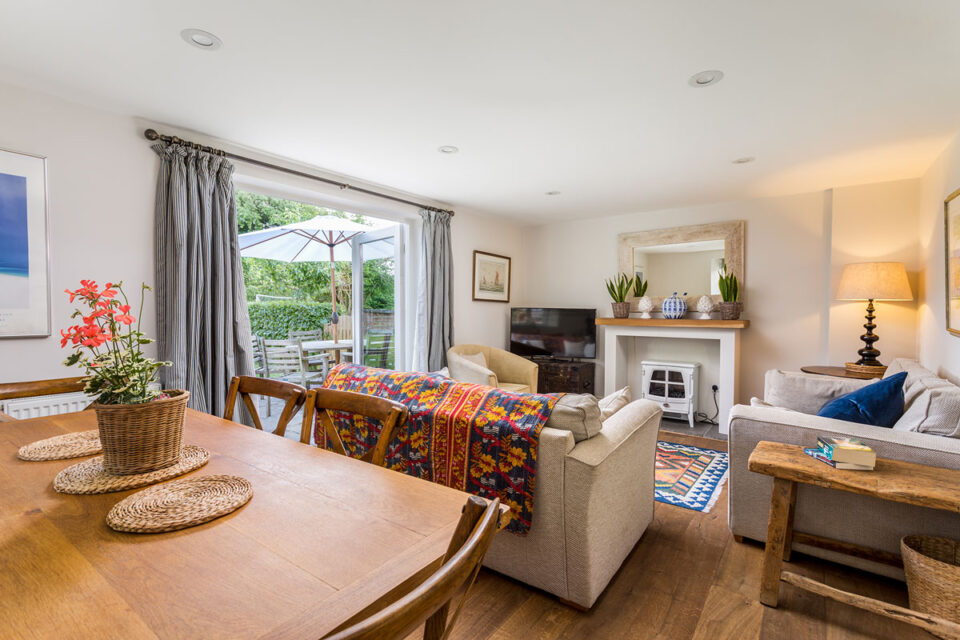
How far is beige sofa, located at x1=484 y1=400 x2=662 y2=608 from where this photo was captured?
1.66 meters

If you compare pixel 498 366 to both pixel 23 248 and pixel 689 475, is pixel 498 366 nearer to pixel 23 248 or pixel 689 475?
pixel 689 475

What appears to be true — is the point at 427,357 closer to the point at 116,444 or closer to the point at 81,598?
the point at 116,444

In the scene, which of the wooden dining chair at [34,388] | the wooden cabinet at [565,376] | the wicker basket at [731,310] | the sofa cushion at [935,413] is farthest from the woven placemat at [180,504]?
the wicker basket at [731,310]

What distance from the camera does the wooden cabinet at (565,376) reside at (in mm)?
4992

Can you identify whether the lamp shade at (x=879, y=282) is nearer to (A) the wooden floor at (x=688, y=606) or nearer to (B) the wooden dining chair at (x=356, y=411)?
(A) the wooden floor at (x=688, y=606)

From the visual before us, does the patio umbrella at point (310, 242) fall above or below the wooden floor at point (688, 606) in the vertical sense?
above

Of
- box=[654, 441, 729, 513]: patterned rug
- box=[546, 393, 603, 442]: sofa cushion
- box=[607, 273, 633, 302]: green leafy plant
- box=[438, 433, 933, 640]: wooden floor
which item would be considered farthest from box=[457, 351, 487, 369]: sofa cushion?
box=[546, 393, 603, 442]: sofa cushion

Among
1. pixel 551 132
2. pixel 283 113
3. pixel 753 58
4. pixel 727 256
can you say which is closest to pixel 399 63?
pixel 283 113

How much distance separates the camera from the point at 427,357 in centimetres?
441

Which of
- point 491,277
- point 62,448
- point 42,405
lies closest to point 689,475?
point 491,277

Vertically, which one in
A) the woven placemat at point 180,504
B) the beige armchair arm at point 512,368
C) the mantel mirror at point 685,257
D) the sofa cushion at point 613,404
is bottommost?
the beige armchair arm at point 512,368

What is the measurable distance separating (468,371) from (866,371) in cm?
306

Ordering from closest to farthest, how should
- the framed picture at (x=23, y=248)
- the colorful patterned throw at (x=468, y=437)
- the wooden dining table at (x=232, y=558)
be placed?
1. the wooden dining table at (x=232, y=558)
2. the colorful patterned throw at (x=468, y=437)
3. the framed picture at (x=23, y=248)

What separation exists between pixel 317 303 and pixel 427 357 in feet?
3.73
